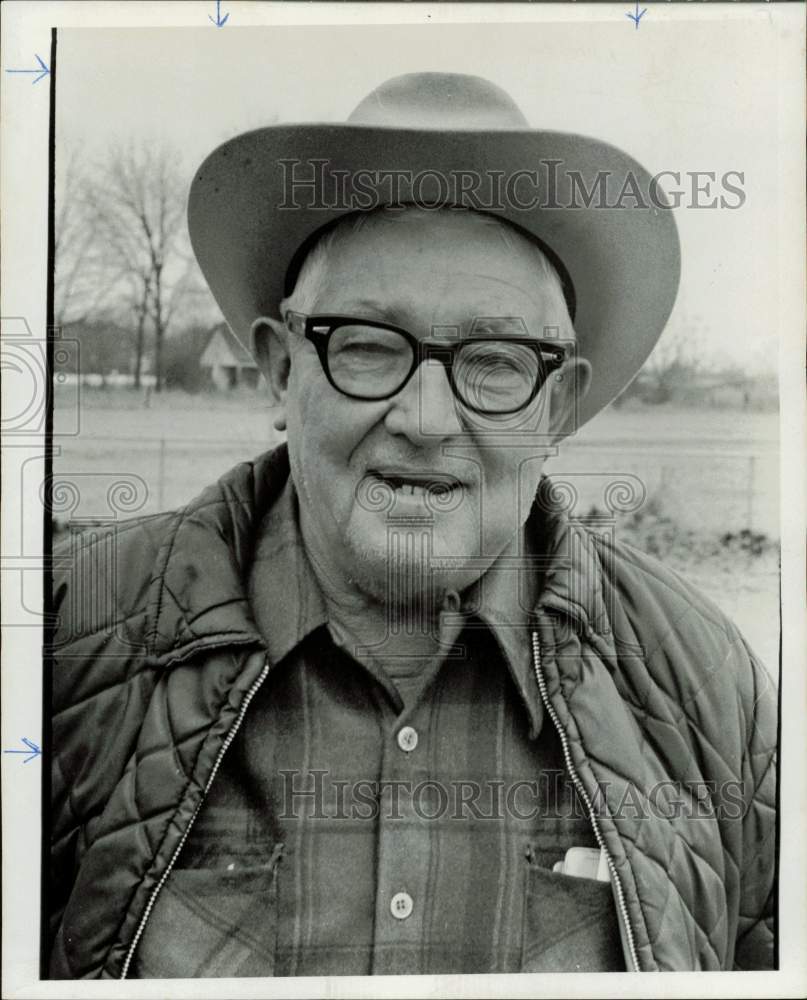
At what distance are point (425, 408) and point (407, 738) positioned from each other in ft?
1.95

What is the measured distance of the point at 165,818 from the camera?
5.63 feet

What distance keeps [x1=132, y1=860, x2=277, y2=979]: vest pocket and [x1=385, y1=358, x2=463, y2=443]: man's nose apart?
0.82 meters

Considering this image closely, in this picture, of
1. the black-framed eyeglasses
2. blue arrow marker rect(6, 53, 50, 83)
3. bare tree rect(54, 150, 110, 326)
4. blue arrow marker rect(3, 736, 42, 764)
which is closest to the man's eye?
the black-framed eyeglasses

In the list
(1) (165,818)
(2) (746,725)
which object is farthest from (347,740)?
(2) (746,725)

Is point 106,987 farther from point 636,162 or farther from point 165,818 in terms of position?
point 636,162

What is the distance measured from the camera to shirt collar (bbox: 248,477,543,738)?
1.74m

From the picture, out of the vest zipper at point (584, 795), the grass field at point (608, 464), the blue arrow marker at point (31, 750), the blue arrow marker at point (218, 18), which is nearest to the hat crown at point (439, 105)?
the blue arrow marker at point (218, 18)

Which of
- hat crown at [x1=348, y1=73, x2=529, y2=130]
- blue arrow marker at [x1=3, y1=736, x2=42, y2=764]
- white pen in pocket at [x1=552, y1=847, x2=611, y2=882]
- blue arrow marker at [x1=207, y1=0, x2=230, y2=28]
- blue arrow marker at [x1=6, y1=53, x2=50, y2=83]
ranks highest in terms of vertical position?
blue arrow marker at [x1=207, y1=0, x2=230, y2=28]

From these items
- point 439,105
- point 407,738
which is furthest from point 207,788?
point 439,105

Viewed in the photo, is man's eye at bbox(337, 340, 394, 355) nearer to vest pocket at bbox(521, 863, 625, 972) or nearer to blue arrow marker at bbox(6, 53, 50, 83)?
blue arrow marker at bbox(6, 53, 50, 83)

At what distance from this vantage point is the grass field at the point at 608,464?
178 cm

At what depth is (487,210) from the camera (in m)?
1.73

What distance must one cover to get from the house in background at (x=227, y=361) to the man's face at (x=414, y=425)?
9 centimetres

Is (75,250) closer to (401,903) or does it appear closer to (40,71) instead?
(40,71)
